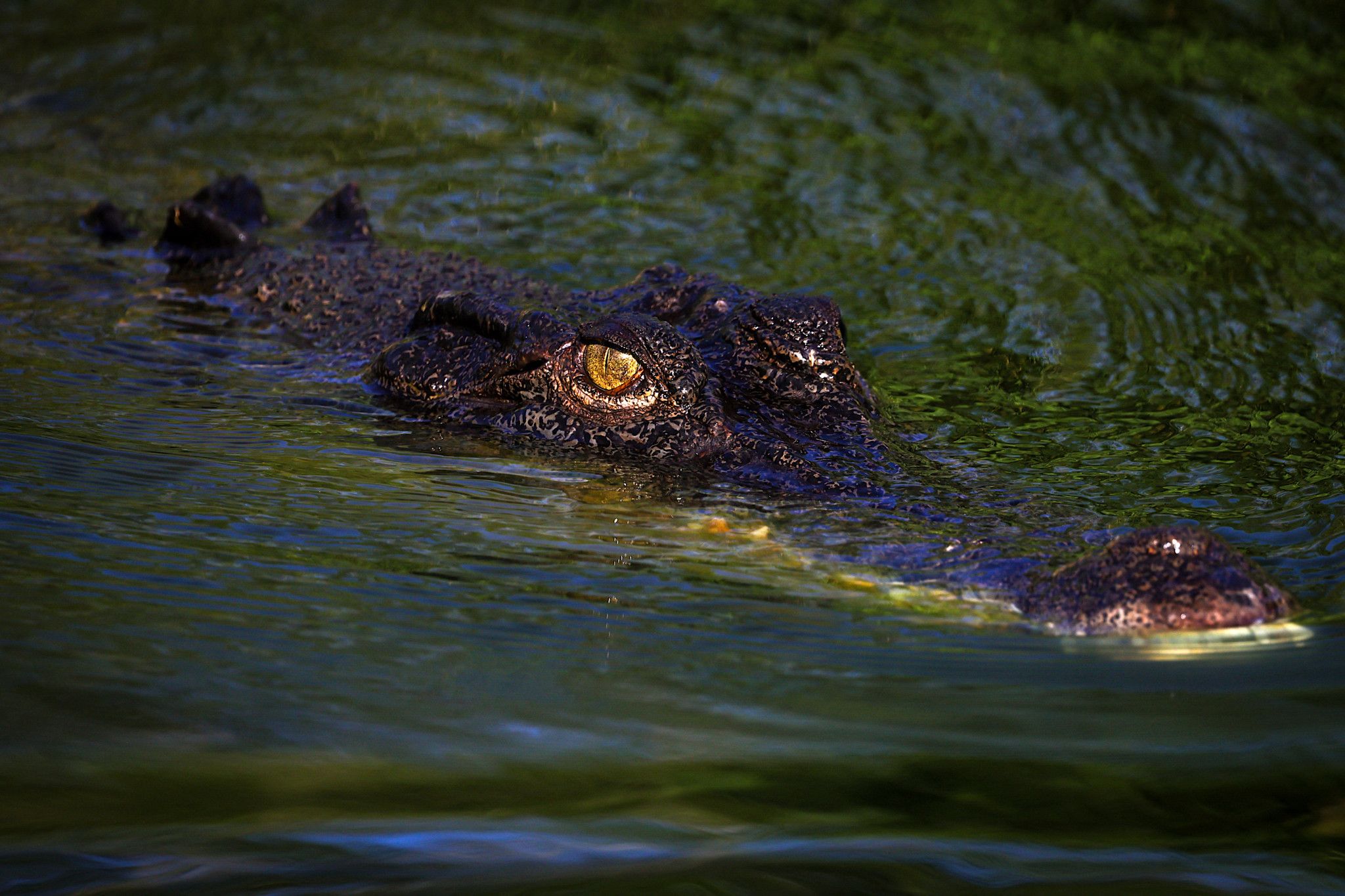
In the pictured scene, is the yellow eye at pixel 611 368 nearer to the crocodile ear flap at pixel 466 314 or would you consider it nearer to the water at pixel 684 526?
the water at pixel 684 526

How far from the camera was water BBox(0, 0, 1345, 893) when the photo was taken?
266 centimetres

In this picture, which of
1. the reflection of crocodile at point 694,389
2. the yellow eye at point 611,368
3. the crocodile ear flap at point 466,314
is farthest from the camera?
the crocodile ear flap at point 466,314

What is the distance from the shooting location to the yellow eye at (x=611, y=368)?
4.74m

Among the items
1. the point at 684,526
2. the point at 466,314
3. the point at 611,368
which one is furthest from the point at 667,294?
the point at 684,526

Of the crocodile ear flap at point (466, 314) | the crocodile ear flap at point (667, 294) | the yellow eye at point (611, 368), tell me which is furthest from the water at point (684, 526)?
the crocodile ear flap at point (667, 294)

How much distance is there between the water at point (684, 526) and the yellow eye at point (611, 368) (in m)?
0.28

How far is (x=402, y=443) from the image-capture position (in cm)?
492

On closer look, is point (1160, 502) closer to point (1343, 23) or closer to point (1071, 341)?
point (1071, 341)

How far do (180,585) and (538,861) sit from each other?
4.76ft

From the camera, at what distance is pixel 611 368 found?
15.6 ft

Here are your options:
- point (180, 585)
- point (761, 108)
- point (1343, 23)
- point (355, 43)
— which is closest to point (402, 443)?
point (180, 585)

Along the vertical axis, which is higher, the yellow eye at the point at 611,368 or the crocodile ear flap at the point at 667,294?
the crocodile ear flap at the point at 667,294

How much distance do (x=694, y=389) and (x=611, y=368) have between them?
0.28 meters

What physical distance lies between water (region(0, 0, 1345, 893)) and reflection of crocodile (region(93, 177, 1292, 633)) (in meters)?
0.15
